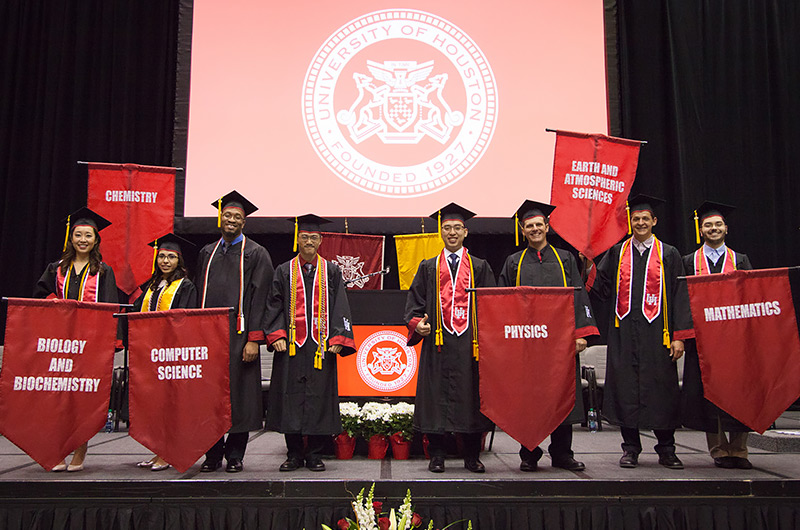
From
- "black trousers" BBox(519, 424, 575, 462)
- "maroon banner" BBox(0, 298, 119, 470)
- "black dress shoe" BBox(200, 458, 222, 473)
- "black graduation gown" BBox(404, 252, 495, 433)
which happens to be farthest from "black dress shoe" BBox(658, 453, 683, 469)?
"maroon banner" BBox(0, 298, 119, 470)

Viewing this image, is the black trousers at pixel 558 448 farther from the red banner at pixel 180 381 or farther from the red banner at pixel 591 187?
the red banner at pixel 180 381

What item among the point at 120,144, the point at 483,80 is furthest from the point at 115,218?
the point at 483,80

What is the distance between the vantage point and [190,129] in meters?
6.72

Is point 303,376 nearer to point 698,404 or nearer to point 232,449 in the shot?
point 232,449

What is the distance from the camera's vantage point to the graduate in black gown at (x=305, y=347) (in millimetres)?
3727

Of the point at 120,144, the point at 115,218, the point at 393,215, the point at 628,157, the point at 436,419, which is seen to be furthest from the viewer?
the point at 120,144

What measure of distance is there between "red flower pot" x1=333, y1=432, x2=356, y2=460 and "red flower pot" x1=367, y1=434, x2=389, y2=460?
0.48ft

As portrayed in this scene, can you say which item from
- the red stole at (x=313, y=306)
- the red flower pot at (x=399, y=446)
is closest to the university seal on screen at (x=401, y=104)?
the red stole at (x=313, y=306)

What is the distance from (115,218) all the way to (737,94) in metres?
7.04

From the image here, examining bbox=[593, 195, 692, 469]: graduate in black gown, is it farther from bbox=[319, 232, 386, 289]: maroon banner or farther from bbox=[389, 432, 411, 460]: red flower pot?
bbox=[319, 232, 386, 289]: maroon banner

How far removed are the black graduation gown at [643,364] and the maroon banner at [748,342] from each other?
0.62ft

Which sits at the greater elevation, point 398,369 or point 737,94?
point 737,94

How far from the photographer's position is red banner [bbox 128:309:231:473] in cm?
340

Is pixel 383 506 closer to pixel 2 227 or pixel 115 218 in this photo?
pixel 115 218
